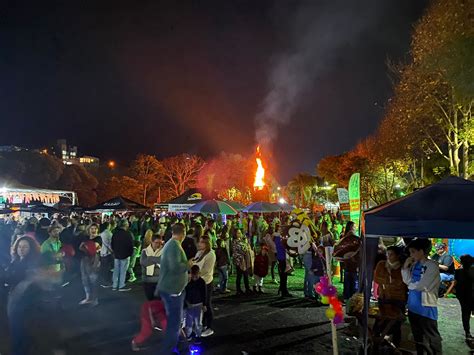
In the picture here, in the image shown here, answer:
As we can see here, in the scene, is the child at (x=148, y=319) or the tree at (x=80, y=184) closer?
the child at (x=148, y=319)

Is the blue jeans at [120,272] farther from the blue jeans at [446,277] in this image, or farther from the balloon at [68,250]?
the blue jeans at [446,277]

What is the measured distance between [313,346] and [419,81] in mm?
14788

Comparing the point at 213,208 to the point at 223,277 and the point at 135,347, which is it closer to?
the point at 223,277

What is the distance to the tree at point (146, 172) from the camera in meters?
58.0

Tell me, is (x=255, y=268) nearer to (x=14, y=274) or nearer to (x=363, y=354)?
Result: (x=363, y=354)

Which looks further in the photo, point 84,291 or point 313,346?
point 84,291

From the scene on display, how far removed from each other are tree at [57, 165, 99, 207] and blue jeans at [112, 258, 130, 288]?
42897 millimetres

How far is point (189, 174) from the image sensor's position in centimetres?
5788

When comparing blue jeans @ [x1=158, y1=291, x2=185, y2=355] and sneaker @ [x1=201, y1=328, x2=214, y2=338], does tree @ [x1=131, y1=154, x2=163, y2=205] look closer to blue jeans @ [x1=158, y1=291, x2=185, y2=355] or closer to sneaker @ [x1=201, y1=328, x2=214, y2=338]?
sneaker @ [x1=201, y1=328, x2=214, y2=338]

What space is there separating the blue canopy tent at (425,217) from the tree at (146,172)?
54.3m

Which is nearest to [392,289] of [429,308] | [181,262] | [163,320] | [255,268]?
[429,308]

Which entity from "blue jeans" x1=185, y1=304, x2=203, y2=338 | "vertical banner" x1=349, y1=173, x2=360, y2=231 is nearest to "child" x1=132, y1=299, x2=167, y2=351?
"blue jeans" x1=185, y1=304, x2=203, y2=338

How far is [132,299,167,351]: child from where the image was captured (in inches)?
255

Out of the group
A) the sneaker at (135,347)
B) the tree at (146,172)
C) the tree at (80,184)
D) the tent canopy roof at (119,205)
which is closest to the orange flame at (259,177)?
the tree at (146,172)
